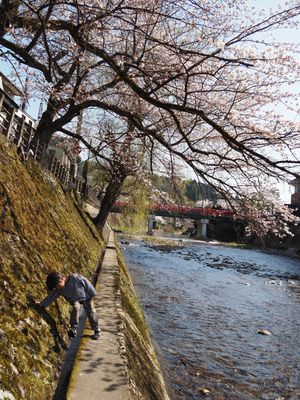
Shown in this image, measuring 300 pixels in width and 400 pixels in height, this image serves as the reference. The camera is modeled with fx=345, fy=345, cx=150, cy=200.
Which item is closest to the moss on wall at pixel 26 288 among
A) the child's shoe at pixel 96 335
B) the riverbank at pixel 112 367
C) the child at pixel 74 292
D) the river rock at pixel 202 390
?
A: the child at pixel 74 292

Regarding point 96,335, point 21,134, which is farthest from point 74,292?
point 21,134

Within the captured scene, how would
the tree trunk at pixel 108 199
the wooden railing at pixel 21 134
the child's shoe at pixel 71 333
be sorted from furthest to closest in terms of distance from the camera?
the tree trunk at pixel 108 199 < the wooden railing at pixel 21 134 < the child's shoe at pixel 71 333

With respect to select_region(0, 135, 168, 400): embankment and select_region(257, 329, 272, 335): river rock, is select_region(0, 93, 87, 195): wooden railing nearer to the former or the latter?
select_region(0, 135, 168, 400): embankment

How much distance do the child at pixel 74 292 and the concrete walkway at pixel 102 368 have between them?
0.22 meters

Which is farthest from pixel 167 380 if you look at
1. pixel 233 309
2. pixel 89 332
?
pixel 233 309

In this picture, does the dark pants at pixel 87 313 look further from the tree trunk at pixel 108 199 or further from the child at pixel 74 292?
the tree trunk at pixel 108 199

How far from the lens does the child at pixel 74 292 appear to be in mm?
4914

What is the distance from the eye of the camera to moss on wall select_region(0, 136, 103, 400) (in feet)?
10.9

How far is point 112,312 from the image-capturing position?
21.3ft

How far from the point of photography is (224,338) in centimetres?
963

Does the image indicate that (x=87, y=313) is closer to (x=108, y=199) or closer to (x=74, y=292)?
(x=74, y=292)

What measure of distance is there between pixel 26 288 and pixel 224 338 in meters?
6.80

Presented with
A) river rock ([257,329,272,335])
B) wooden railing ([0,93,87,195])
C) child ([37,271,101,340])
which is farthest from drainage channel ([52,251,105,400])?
river rock ([257,329,272,335])

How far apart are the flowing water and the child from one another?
2.19 meters
